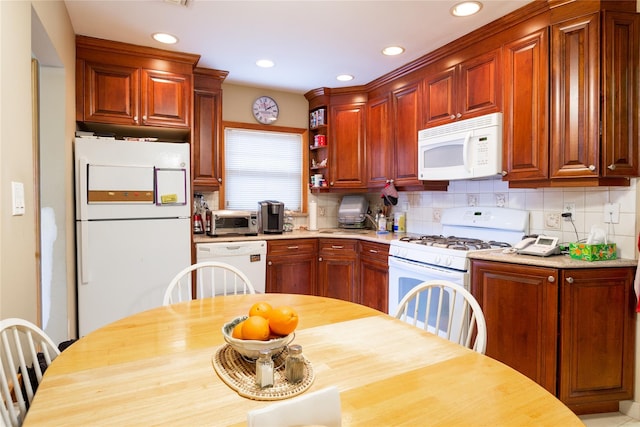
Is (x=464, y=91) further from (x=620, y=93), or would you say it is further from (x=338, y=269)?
(x=338, y=269)

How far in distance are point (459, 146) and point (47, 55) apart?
2.65 m

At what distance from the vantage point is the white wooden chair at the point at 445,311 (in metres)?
1.39

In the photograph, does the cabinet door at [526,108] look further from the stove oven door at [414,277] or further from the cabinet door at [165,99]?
the cabinet door at [165,99]

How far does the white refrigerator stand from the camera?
8.27 ft

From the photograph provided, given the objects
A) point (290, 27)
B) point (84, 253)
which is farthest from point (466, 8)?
point (84, 253)

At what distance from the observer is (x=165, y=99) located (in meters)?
2.96

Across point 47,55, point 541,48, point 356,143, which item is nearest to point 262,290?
point 356,143

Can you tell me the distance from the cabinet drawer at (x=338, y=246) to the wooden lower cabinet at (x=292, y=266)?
0.25ft

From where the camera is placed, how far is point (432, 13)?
233 cm

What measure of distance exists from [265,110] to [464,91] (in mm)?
2049

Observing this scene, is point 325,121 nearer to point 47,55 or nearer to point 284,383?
point 47,55

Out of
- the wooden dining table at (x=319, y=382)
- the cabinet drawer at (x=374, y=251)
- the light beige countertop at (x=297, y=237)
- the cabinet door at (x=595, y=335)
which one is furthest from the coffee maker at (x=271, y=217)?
the cabinet door at (x=595, y=335)

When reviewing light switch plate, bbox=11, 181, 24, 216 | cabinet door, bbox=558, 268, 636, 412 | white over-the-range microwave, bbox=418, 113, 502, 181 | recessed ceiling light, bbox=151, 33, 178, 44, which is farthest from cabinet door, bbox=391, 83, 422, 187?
light switch plate, bbox=11, 181, 24, 216

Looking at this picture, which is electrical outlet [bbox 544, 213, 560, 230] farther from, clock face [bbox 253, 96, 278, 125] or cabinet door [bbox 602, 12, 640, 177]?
clock face [bbox 253, 96, 278, 125]
